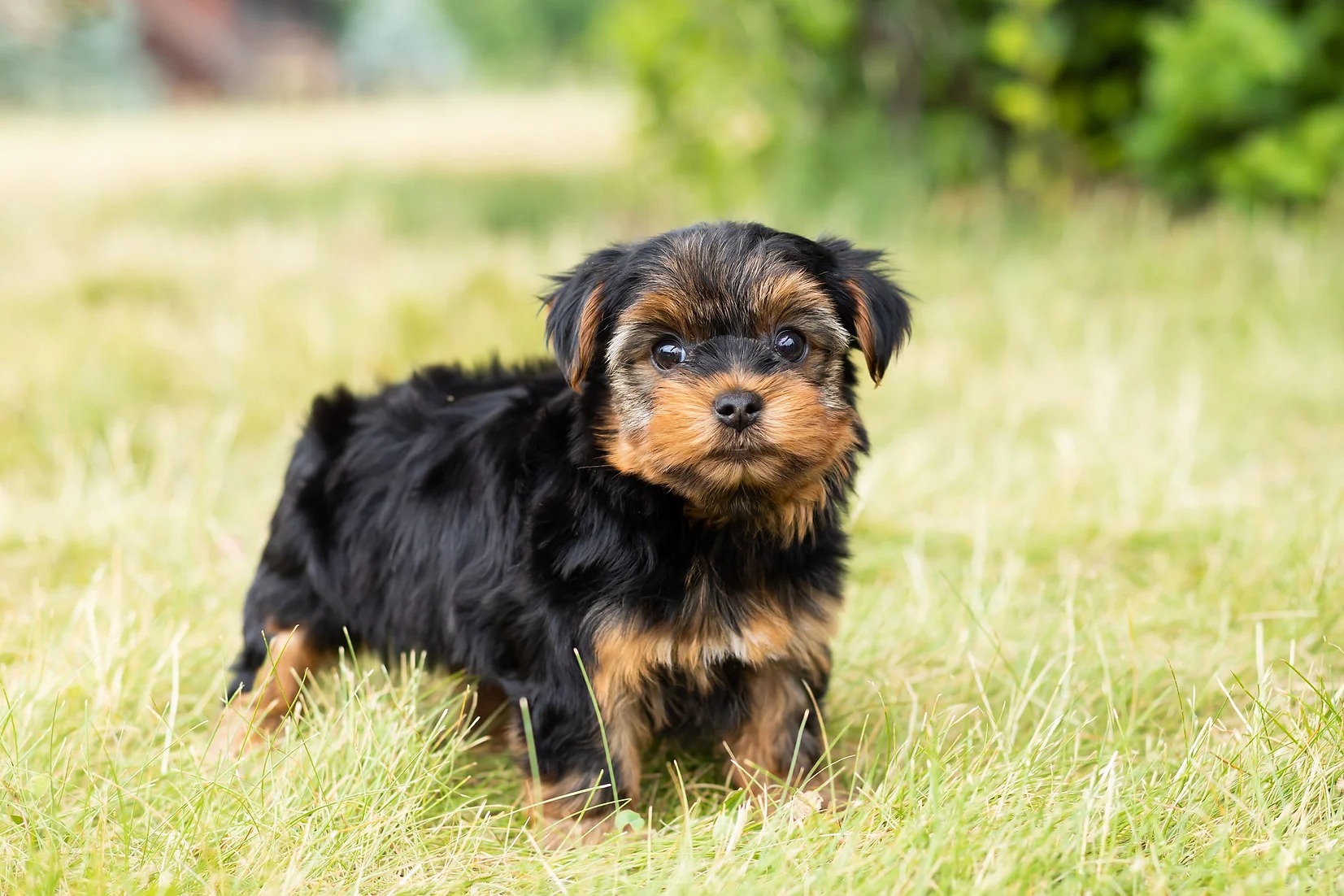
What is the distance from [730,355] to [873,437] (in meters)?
3.75

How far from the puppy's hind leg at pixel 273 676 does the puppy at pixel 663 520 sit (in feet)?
0.35

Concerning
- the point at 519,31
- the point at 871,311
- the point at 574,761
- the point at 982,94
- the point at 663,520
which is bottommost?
the point at 574,761

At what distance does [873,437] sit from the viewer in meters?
6.71

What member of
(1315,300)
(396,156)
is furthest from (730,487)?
(396,156)

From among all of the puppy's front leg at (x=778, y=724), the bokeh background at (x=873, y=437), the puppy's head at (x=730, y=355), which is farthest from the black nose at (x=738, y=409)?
the bokeh background at (x=873, y=437)

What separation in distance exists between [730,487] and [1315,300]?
6235 mm

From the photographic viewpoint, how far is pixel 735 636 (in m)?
3.13

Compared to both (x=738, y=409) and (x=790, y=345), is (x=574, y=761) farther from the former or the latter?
(x=790, y=345)

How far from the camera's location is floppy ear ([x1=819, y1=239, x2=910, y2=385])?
3.29 meters

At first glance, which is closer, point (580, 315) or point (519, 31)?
point (580, 315)

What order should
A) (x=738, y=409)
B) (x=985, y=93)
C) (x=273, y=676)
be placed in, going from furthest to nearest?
(x=985, y=93) < (x=273, y=676) < (x=738, y=409)

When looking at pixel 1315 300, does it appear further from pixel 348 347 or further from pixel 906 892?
pixel 906 892

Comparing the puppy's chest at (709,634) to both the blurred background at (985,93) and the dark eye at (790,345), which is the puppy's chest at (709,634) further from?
the blurred background at (985,93)

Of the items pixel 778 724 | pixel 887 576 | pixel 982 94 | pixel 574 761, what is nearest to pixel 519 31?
pixel 982 94
